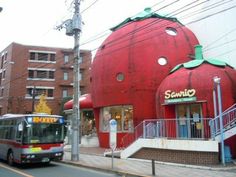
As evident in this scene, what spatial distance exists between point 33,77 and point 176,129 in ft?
137

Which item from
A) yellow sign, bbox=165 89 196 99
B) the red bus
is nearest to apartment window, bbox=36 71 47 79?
the red bus

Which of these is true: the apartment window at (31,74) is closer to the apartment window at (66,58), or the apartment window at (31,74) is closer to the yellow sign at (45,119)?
the apartment window at (66,58)

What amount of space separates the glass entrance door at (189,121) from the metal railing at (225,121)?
972 mm

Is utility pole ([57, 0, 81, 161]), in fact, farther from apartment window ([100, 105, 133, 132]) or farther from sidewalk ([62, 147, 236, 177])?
apartment window ([100, 105, 133, 132])

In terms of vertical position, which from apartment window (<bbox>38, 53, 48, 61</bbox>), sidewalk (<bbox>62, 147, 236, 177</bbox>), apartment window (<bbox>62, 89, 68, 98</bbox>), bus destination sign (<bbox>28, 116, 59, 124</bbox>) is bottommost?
sidewalk (<bbox>62, 147, 236, 177</bbox>)

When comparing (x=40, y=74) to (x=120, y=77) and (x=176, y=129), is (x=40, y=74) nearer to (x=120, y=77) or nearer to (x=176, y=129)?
(x=120, y=77)

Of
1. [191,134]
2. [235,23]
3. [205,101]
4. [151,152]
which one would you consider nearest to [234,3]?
[235,23]

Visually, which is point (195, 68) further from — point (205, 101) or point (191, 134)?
point (191, 134)

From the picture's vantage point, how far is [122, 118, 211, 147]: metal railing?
16978 mm

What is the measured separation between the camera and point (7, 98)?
5503 centimetres

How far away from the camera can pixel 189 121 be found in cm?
1778

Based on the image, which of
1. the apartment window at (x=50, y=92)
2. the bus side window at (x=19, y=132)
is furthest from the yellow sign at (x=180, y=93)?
the apartment window at (x=50, y=92)

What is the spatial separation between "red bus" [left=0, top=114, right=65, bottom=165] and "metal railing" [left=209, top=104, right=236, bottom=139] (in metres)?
7.93

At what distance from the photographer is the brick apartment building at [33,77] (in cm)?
5456
